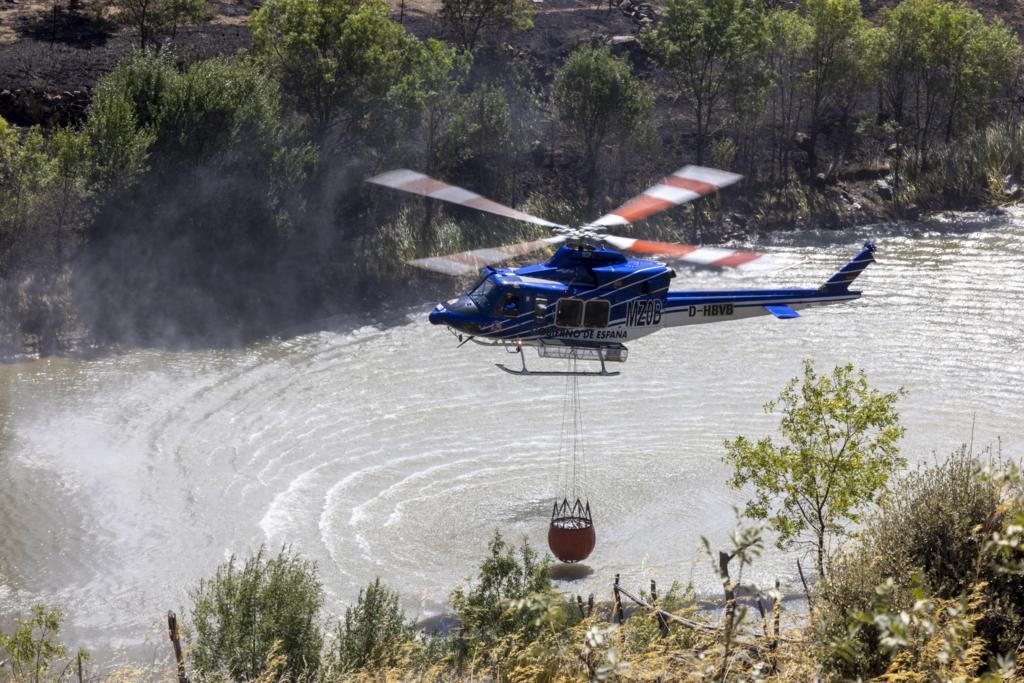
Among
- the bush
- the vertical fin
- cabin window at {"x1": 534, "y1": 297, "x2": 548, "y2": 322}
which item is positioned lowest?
the bush

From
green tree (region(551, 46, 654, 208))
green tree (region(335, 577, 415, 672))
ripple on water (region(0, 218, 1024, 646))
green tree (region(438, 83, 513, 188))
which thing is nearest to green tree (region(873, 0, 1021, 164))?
green tree (region(551, 46, 654, 208))

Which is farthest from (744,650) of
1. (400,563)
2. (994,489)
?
(400,563)

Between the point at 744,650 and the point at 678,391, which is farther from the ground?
the point at 744,650

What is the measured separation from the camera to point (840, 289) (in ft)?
83.8

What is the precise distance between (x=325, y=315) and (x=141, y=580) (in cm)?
1941

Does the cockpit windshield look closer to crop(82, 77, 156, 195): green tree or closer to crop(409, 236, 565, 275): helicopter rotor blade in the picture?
crop(409, 236, 565, 275): helicopter rotor blade

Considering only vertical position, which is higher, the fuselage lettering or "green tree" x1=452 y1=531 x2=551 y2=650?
the fuselage lettering

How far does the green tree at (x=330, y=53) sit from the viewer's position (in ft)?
158

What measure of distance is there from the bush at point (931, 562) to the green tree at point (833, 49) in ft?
144

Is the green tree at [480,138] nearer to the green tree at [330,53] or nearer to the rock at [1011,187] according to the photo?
the green tree at [330,53]

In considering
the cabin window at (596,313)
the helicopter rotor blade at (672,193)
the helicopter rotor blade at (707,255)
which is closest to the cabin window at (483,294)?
the cabin window at (596,313)

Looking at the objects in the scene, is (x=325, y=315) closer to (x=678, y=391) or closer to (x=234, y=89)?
(x=234, y=89)

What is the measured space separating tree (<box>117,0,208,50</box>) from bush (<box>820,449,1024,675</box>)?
145 feet

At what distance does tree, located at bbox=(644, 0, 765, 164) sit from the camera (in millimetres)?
54375
